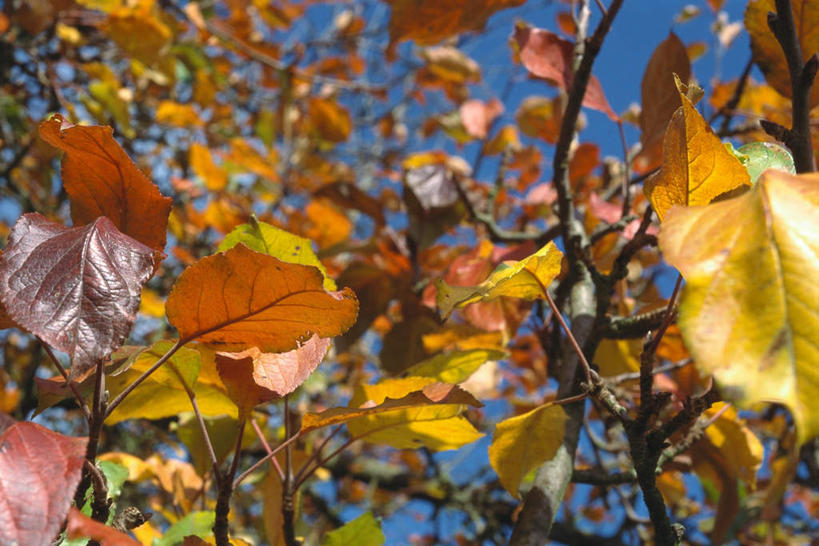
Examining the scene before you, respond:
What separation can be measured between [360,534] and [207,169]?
5.10ft

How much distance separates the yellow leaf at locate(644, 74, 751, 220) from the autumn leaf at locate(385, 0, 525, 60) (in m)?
0.50

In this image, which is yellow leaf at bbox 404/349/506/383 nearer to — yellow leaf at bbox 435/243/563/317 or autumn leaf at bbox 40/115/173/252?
yellow leaf at bbox 435/243/563/317

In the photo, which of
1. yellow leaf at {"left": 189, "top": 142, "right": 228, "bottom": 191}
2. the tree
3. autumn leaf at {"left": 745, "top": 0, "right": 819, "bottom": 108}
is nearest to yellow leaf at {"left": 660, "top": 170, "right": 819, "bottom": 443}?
the tree

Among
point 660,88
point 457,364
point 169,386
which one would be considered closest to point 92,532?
point 169,386

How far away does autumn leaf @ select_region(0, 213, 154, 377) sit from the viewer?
356mm

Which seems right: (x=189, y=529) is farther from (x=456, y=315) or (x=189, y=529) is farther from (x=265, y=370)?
(x=456, y=315)

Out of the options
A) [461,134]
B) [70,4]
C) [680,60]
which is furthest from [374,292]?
[70,4]

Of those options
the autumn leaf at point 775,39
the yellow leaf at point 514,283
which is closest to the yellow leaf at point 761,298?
the yellow leaf at point 514,283

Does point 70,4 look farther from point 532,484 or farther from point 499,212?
point 532,484

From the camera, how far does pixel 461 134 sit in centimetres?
196

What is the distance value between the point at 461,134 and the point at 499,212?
32 centimetres

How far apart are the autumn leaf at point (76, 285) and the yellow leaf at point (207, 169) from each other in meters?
1.57

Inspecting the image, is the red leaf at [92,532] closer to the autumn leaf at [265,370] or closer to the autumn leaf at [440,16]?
the autumn leaf at [265,370]

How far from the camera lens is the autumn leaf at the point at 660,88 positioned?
0.73 meters
